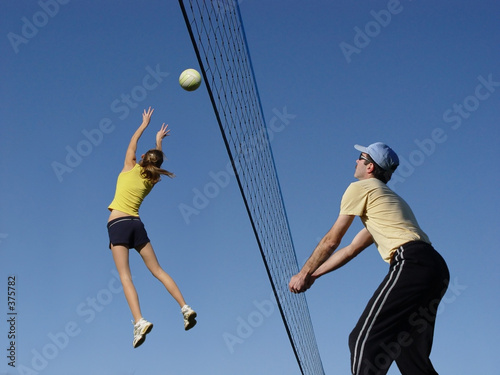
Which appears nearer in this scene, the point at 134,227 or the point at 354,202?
the point at 354,202

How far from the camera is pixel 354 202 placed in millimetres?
3924

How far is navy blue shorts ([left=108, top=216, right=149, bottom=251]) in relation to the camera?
6035 mm

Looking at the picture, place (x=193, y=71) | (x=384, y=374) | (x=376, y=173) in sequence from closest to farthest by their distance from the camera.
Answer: (x=384, y=374), (x=376, y=173), (x=193, y=71)

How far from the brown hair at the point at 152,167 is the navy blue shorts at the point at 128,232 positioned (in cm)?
44

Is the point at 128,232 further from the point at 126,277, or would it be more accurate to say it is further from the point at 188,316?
the point at 188,316

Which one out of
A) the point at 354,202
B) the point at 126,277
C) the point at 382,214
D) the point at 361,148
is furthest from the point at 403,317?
the point at 126,277

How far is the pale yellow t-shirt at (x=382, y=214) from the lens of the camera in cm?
384

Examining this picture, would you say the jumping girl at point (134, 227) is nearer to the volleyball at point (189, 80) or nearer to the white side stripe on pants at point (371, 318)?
the volleyball at point (189, 80)

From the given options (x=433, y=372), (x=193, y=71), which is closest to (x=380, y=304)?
(x=433, y=372)

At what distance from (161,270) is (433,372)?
321cm

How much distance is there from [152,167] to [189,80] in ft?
4.25

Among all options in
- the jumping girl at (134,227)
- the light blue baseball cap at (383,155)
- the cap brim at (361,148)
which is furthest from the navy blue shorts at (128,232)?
the light blue baseball cap at (383,155)

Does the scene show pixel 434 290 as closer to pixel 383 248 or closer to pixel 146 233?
pixel 383 248

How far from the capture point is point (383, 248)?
387 cm
